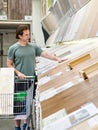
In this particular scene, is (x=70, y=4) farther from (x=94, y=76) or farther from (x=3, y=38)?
(x=3, y=38)

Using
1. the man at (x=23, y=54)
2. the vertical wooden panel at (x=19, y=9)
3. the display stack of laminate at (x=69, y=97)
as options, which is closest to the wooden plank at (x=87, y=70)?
the display stack of laminate at (x=69, y=97)

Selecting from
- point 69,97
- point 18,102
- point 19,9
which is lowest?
point 18,102

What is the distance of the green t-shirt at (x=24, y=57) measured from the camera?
356 cm

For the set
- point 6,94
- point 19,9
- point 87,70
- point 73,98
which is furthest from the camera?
point 19,9

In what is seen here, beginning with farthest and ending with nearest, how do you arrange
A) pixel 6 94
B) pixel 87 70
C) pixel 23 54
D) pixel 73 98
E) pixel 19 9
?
pixel 19 9 < pixel 23 54 < pixel 6 94 < pixel 87 70 < pixel 73 98

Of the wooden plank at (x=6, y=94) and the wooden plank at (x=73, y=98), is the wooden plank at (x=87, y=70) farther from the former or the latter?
the wooden plank at (x=6, y=94)

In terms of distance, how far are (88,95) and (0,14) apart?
6505mm

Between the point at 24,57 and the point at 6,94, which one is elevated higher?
the point at 24,57

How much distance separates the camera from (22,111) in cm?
296

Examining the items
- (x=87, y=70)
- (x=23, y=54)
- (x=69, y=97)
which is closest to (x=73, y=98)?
(x=69, y=97)

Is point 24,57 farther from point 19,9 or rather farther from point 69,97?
point 19,9

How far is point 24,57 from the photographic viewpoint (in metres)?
3.57

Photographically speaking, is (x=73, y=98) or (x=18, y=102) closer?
(x=73, y=98)

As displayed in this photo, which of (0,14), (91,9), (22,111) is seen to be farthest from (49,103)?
(0,14)
